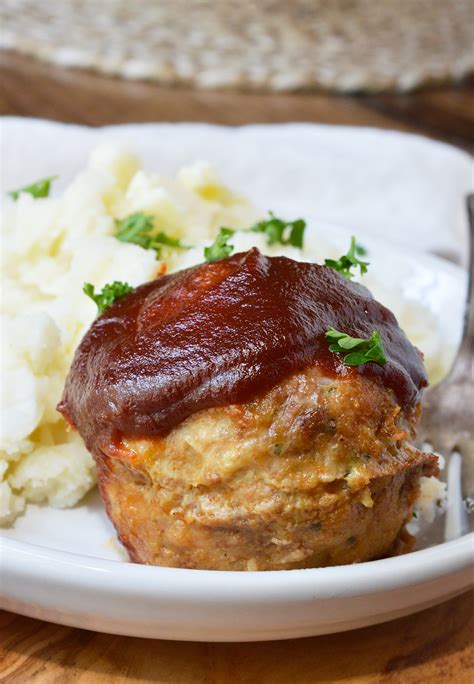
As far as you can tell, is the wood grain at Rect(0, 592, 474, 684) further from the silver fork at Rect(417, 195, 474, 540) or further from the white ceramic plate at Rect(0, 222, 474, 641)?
the silver fork at Rect(417, 195, 474, 540)

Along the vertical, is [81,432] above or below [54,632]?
above

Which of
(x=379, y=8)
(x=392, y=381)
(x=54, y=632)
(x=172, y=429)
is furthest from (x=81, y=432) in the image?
(x=379, y=8)

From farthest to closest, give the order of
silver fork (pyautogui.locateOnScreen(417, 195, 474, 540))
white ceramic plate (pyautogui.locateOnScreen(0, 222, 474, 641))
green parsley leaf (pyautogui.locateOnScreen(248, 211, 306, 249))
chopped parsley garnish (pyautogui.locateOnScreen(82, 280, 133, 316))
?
green parsley leaf (pyautogui.locateOnScreen(248, 211, 306, 249)) → silver fork (pyautogui.locateOnScreen(417, 195, 474, 540)) → chopped parsley garnish (pyautogui.locateOnScreen(82, 280, 133, 316)) → white ceramic plate (pyautogui.locateOnScreen(0, 222, 474, 641))

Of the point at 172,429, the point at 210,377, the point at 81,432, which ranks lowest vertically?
the point at 81,432

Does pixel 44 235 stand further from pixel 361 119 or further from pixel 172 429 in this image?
pixel 361 119

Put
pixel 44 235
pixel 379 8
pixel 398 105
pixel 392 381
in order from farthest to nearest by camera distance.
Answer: pixel 379 8 < pixel 398 105 < pixel 44 235 < pixel 392 381

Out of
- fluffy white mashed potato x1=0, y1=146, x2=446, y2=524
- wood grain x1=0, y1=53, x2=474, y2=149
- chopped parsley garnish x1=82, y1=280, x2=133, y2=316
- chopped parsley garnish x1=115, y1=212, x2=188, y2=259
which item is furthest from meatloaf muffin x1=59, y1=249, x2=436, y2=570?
wood grain x1=0, y1=53, x2=474, y2=149
